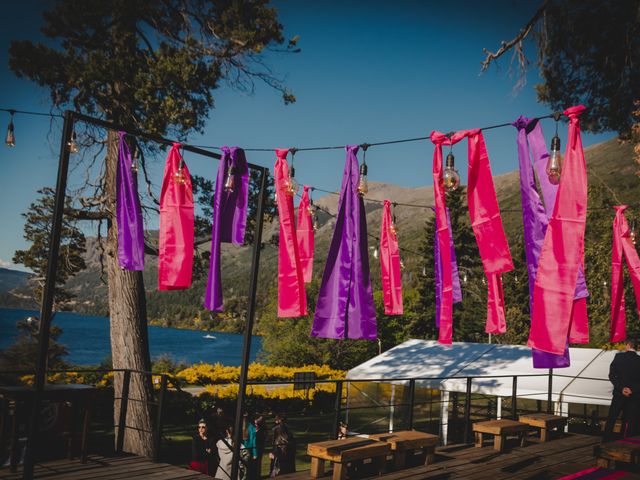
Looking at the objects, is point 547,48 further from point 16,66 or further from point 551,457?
point 16,66

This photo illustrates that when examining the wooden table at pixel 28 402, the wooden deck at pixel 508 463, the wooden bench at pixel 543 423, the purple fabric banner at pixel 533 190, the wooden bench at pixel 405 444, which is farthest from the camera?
the wooden bench at pixel 543 423

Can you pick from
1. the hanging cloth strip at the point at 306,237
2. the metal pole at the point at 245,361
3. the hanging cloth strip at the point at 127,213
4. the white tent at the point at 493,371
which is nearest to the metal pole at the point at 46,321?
the hanging cloth strip at the point at 127,213

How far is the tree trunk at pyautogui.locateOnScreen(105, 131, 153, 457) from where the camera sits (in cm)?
948

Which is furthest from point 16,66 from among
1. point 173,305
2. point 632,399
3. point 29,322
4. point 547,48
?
point 173,305

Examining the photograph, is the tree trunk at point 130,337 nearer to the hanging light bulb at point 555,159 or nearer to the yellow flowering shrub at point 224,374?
the hanging light bulb at point 555,159

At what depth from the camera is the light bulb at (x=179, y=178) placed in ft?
17.8

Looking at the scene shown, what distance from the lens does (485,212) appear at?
520cm

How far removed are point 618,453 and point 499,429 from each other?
1.67 m

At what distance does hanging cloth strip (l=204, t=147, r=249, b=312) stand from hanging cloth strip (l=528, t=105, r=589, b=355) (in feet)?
9.89

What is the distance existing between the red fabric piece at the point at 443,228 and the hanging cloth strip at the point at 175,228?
2664 mm

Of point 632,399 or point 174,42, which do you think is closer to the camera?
point 632,399

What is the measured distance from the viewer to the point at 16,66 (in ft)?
30.8

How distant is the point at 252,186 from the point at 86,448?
6742mm

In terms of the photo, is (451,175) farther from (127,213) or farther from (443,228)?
(127,213)
